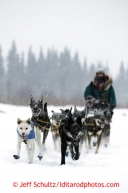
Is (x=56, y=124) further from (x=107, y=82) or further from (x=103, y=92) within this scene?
(x=107, y=82)

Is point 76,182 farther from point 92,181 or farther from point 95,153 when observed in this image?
point 95,153

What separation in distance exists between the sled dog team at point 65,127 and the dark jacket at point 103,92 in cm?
17

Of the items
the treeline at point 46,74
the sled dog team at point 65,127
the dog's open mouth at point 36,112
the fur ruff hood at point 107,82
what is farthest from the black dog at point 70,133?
the treeline at point 46,74

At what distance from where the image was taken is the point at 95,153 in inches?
303

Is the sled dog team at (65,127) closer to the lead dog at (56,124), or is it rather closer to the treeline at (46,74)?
the lead dog at (56,124)

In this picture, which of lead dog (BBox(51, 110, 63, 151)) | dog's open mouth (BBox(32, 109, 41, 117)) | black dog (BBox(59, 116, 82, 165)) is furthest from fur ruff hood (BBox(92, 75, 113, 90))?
black dog (BBox(59, 116, 82, 165))

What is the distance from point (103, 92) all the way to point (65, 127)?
3.48 m

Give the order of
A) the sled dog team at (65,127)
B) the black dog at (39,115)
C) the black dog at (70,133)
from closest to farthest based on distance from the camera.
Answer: the black dog at (70,133)
the sled dog team at (65,127)
the black dog at (39,115)

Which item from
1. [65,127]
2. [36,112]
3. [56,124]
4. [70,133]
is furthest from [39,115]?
[70,133]

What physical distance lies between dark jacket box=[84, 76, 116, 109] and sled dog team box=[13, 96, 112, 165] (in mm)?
170

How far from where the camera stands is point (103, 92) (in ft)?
28.9

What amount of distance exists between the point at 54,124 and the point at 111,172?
378 cm

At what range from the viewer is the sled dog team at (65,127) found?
558 cm

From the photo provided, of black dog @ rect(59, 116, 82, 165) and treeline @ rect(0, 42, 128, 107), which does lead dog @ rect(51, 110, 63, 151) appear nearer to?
black dog @ rect(59, 116, 82, 165)
